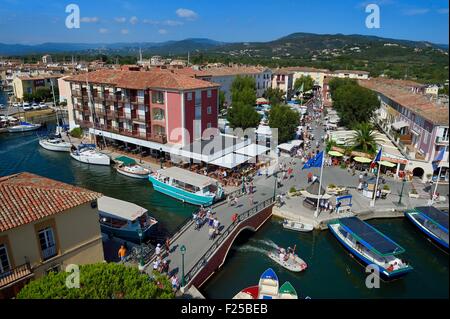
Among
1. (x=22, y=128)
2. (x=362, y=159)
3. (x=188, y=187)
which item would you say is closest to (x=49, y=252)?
(x=188, y=187)

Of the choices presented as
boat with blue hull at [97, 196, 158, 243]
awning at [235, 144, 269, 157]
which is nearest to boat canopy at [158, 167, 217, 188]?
boat with blue hull at [97, 196, 158, 243]

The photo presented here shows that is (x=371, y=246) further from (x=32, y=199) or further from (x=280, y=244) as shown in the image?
(x=32, y=199)

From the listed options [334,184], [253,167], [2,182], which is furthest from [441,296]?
[253,167]

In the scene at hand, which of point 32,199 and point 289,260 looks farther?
point 289,260

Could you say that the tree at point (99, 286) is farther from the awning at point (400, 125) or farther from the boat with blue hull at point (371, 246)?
the awning at point (400, 125)

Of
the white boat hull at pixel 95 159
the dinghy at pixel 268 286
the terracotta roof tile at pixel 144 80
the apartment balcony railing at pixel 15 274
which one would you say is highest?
the terracotta roof tile at pixel 144 80

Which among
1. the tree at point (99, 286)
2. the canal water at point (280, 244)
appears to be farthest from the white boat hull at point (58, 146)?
the tree at point (99, 286)

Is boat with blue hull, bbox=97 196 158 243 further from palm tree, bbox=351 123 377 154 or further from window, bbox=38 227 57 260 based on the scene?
palm tree, bbox=351 123 377 154
